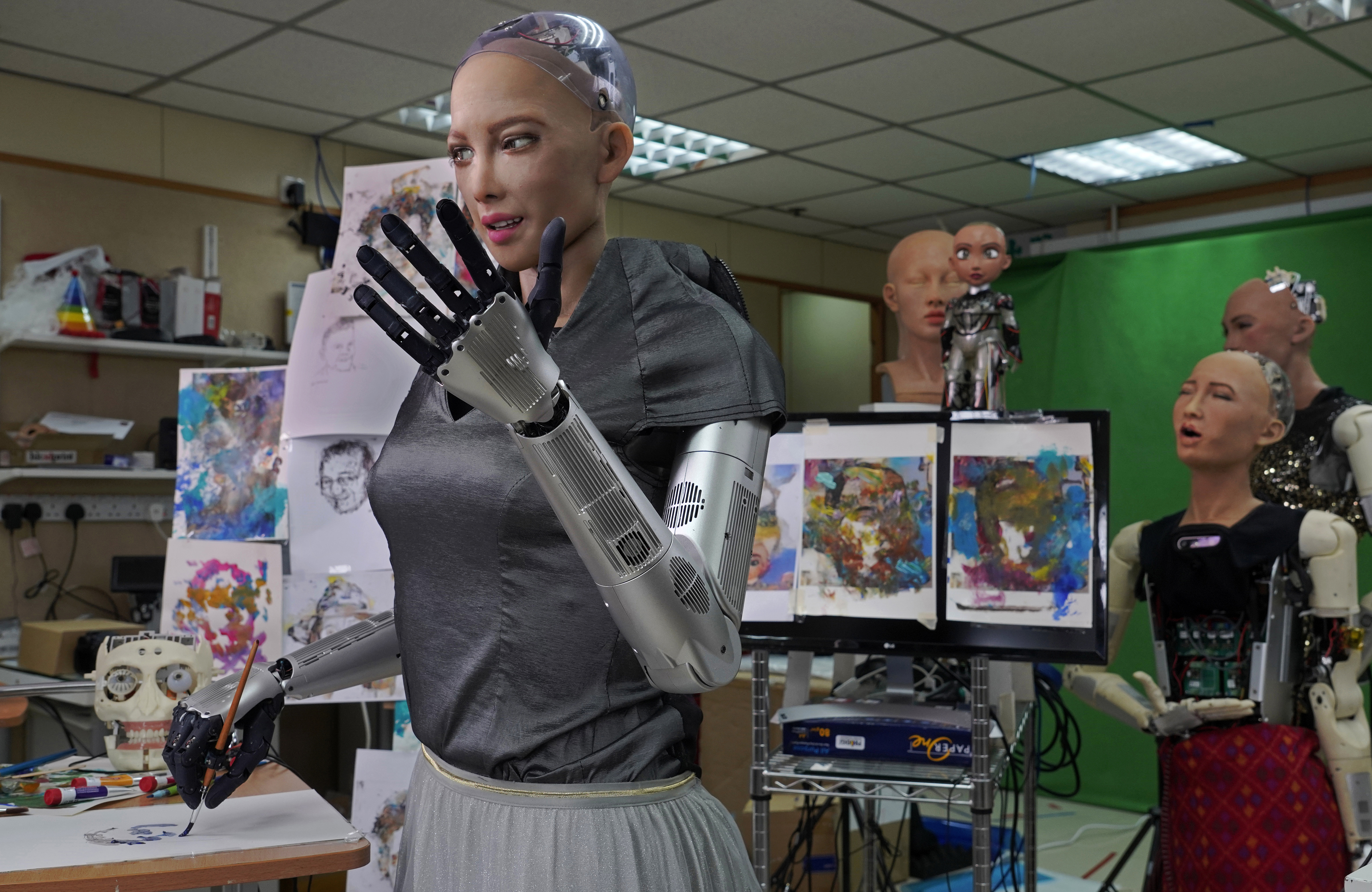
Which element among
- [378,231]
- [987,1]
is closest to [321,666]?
[378,231]

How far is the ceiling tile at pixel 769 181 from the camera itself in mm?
5281

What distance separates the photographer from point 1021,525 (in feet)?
7.60

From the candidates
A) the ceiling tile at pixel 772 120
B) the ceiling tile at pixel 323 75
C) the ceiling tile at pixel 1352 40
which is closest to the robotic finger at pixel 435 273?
the ceiling tile at pixel 323 75

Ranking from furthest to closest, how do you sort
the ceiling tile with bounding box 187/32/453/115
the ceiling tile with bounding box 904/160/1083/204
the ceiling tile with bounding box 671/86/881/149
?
the ceiling tile with bounding box 904/160/1083/204
the ceiling tile with bounding box 671/86/881/149
the ceiling tile with bounding box 187/32/453/115

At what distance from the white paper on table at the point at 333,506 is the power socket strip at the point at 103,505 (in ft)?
7.90

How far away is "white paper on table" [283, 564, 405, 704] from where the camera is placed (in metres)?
2.39

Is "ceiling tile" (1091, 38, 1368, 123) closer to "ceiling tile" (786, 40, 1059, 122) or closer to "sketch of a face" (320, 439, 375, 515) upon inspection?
"ceiling tile" (786, 40, 1059, 122)

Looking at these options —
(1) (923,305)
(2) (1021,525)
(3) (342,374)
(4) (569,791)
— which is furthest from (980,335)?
(4) (569,791)

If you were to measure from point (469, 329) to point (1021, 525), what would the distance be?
5.63ft

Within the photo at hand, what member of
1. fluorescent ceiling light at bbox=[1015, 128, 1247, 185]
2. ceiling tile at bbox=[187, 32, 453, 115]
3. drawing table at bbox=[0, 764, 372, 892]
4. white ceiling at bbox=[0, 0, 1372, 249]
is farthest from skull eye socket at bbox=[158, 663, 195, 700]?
fluorescent ceiling light at bbox=[1015, 128, 1247, 185]

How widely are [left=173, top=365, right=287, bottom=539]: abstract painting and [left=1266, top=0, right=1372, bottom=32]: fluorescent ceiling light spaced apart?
2.99m

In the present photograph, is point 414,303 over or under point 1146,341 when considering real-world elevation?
under

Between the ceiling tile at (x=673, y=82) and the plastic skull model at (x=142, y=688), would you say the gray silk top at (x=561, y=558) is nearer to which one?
the plastic skull model at (x=142, y=688)

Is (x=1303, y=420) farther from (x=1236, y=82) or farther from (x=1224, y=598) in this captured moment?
(x=1236, y=82)
